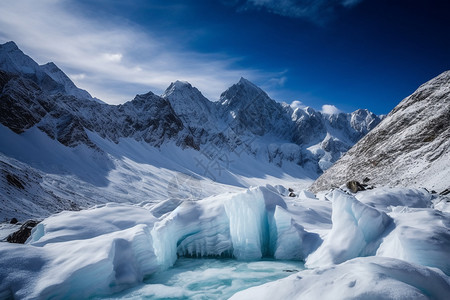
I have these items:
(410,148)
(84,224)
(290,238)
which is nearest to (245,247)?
(290,238)

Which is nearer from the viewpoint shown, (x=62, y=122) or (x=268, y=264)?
(x=268, y=264)

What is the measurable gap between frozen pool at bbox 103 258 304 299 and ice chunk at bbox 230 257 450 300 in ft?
8.64

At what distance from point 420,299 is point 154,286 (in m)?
6.26

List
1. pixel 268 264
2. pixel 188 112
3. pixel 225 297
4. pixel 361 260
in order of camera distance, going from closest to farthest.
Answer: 1. pixel 361 260
2. pixel 225 297
3. pixel 268 264
4. pixel 188 112

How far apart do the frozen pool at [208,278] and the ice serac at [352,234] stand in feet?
3.58

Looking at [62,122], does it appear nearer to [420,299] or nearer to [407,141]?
[407,141]

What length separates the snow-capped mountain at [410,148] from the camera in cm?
3119

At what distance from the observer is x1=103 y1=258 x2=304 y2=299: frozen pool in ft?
23.2

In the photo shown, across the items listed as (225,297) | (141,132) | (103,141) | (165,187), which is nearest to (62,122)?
(103,141)

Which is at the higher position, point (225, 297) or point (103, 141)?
point (103, 141)

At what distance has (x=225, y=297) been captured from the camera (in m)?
6.86

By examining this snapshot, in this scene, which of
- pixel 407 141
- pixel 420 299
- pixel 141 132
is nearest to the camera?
pixel 420 299

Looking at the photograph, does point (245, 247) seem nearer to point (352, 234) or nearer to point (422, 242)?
point (352, 234)

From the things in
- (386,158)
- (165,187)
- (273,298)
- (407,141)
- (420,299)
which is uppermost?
(407,141)
